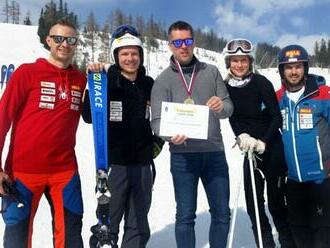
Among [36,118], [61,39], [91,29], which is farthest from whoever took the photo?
[91,29]

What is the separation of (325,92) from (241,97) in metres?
0.83

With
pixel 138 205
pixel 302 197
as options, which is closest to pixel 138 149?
pixel 138 205

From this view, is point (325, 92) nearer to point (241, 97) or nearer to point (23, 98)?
point (241, 97)

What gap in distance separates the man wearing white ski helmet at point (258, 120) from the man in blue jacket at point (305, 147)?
0.15 meters

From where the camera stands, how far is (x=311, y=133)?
4242mm

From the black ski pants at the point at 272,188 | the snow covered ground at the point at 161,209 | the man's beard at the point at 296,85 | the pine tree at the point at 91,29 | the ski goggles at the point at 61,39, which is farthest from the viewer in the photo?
the pine tree at the point at 91,29

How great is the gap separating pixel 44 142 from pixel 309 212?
271 cm

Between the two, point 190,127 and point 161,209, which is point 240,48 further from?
point 161,209

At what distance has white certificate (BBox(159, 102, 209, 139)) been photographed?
402 cm

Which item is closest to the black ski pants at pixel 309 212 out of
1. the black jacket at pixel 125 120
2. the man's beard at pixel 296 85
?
the man's beard at pixel 296 85

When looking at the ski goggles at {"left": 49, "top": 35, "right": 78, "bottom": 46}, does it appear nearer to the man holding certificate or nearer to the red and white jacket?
the red and white jacket

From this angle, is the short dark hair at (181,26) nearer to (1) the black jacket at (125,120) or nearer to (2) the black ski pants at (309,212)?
(1) the black jacket at (125,120)

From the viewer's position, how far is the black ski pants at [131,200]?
413 centimetres

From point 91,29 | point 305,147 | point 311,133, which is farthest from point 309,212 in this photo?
point 91,29
